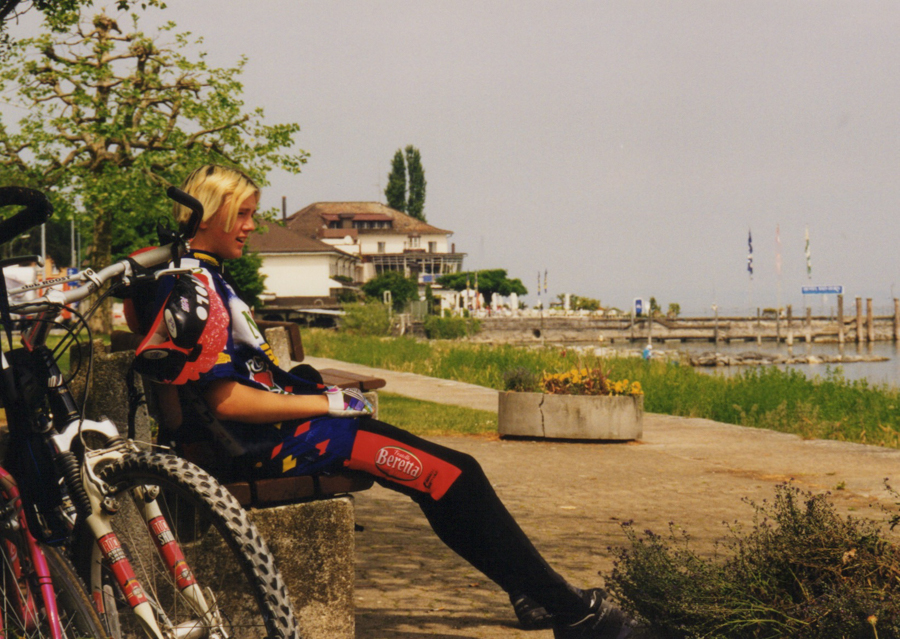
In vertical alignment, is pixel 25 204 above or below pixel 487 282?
below

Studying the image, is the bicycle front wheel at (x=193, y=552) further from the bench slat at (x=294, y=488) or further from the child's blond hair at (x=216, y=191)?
the child's blond hair at (x=216, y=191)

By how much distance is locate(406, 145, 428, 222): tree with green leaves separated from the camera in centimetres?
12360

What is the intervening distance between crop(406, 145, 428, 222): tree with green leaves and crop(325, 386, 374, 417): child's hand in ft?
397

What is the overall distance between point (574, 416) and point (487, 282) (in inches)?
4619

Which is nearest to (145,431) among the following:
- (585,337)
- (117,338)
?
(117,338)

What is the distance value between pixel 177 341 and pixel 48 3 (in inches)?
311

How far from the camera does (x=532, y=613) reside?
3256mm

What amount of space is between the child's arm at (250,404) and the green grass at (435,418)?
26.5ft

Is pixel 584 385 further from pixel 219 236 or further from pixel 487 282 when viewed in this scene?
pixel 487 282

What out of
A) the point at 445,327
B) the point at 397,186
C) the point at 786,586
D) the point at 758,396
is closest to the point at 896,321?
the point at 445,327

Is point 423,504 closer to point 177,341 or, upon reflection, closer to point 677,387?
point 177,341

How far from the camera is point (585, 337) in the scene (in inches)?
3253

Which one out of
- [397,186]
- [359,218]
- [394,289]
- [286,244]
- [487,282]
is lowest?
[394,289]

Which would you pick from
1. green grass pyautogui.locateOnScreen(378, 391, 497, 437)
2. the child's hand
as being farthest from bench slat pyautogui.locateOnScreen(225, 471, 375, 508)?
green grass pyautogui.locateOnScreen(378, 391, 497, 437)
